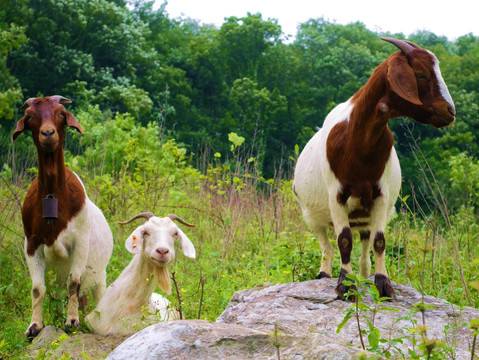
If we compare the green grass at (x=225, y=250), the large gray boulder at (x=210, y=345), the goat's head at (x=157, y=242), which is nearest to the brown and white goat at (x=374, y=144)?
the green grass at (x=225, y=250)

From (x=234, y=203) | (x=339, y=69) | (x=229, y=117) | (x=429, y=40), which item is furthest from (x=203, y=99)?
(x=234, y=203)

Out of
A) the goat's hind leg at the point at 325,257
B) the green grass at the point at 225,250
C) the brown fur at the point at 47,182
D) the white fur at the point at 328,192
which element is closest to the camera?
the white fur at the point at 328,192

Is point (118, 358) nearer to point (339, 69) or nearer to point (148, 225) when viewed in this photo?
point (148, 225)

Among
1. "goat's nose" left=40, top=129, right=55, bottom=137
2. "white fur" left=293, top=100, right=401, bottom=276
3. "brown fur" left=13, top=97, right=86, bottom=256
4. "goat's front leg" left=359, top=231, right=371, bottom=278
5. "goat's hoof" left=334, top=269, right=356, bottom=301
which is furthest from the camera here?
"goat's front leg" left=359, top=231, right=371, bottom=278

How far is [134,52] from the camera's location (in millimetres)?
29312

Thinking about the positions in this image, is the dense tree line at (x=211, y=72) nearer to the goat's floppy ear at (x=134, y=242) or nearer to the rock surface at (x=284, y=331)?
the goat's floppy ear at (x=134, y=242)

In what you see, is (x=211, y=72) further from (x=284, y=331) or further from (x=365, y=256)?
(x=284, y=331)

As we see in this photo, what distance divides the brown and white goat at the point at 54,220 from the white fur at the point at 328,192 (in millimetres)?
1844

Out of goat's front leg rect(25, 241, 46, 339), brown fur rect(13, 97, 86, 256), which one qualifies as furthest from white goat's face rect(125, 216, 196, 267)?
goat's front leg rect(25, 241, 46, 339)

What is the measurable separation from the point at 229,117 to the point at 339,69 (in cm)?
872

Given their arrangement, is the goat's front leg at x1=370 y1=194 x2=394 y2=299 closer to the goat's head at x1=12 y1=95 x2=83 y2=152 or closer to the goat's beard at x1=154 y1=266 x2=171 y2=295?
the goat's beard at x1=154 y1=266 x2=171 y2=295

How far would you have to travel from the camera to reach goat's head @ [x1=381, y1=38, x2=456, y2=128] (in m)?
4.28

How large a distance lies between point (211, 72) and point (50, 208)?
34106 millimetres

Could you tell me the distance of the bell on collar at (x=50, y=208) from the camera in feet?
17.0
